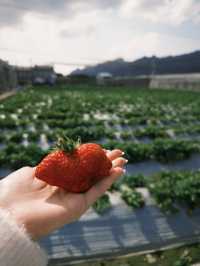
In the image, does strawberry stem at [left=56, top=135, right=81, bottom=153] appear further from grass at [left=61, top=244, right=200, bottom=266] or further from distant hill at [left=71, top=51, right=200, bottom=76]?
distant hill at [left=71, top=51, right=200, bottom=76]

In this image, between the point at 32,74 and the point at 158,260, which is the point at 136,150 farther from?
the point at 32,74

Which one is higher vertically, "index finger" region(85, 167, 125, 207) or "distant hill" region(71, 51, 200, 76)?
"index finger" region(85, 167, 125, 207)

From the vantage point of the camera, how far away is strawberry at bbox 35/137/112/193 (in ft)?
7.97

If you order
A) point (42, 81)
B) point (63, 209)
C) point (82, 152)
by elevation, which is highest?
point (82, 152)

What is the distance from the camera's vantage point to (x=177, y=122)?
13.9m

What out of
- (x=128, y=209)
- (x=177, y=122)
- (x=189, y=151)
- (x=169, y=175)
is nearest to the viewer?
(x=128, y=209)

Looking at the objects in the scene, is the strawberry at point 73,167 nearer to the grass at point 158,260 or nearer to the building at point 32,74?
the grass at point 158,260

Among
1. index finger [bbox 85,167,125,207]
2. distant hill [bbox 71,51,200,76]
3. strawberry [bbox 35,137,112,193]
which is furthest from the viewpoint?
distant hill [bbox 71,51,200,76]

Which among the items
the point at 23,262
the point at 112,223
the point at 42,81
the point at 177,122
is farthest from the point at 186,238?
the point at 42,81

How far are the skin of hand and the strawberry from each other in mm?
59

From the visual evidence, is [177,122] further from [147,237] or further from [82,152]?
[82,152]

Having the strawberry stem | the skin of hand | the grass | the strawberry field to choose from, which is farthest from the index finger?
the strawberry field

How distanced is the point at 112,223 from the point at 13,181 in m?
3.17

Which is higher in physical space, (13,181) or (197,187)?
(13,181)
